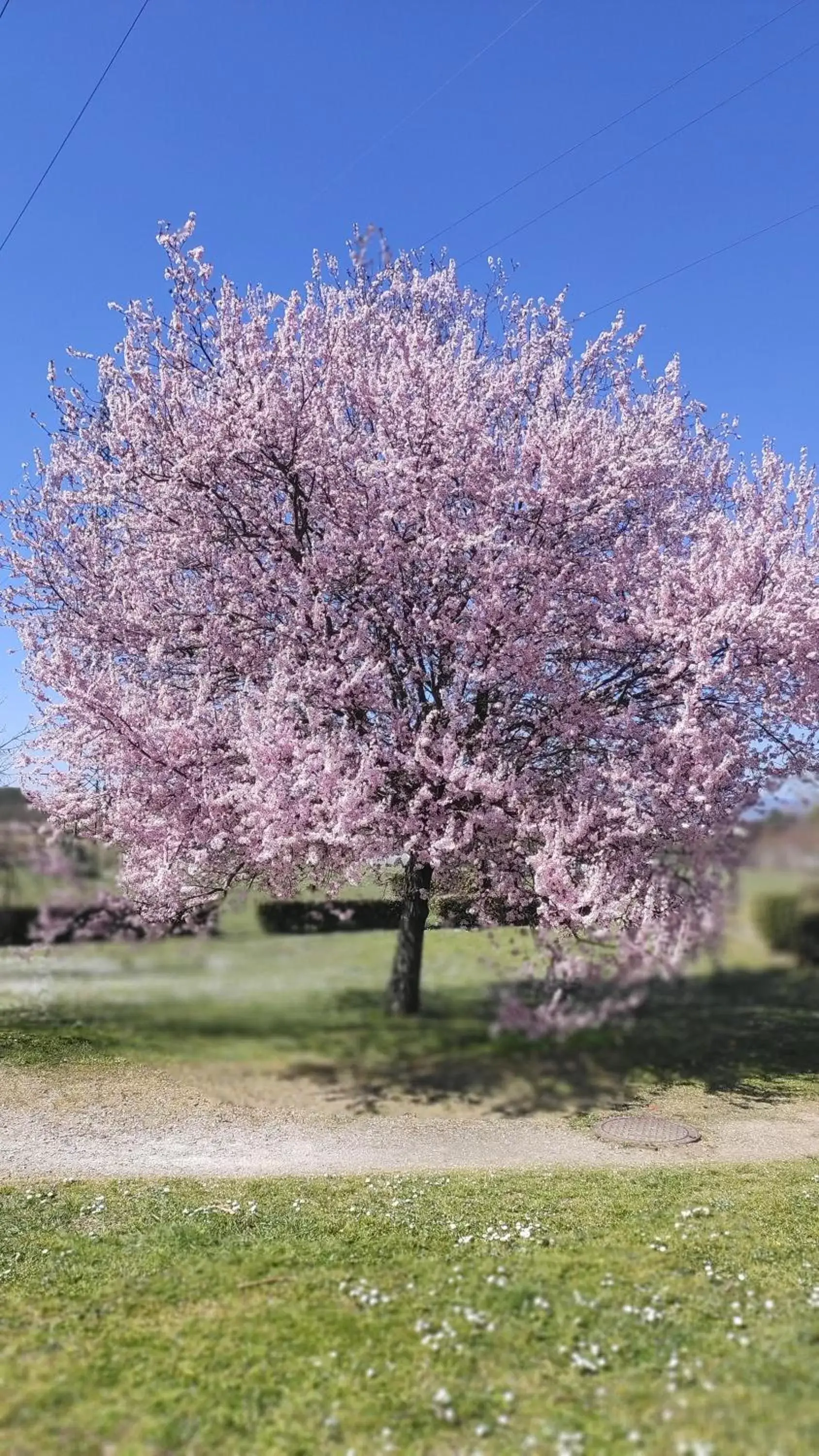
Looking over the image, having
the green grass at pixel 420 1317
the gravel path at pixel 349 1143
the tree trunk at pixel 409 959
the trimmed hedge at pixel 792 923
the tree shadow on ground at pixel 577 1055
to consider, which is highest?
the trimmed hedge at pixel 792 923

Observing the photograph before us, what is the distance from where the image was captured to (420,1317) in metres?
3.41

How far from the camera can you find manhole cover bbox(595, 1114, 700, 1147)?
8.20 ft

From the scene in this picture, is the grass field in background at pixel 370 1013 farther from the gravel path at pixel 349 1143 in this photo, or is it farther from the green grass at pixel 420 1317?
the green grass at pixel 420 1317

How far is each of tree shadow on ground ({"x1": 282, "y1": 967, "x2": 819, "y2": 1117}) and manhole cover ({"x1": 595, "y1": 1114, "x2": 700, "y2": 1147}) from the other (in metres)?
0.29

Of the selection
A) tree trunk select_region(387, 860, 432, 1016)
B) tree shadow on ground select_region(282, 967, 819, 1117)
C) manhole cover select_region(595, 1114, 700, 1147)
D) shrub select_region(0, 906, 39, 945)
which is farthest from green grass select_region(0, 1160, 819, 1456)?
shrub select_region(0, 906, 39, 945)

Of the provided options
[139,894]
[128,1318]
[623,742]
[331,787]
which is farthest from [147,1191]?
[139,894]

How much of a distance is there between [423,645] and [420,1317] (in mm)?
2789

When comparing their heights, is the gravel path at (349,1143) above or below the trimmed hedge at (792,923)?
below

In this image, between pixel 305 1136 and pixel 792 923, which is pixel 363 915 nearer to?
pixel 305 1136

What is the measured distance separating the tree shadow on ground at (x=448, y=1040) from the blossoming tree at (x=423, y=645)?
0.10 meters

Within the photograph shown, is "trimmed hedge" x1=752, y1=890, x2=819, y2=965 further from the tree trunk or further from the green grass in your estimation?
the green grass

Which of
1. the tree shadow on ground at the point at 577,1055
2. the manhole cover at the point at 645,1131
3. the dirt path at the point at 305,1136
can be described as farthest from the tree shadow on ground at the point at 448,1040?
the manhole cover at the point at 645,1131

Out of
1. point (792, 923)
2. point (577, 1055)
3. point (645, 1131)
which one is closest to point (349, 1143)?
point (645, 1131)

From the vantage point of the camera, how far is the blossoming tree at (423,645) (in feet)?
8.88
